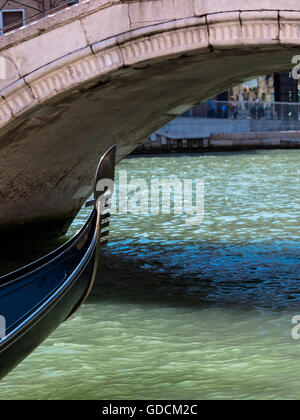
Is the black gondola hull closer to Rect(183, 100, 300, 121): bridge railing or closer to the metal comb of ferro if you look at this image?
the metal comb of ferro

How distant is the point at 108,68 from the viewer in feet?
15.1

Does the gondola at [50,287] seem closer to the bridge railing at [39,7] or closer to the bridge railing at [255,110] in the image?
the bridge railing at [39,7]

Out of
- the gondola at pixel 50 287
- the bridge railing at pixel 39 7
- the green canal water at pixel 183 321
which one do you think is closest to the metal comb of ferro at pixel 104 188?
the gondola at pixel 50 287

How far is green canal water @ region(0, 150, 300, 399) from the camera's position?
144 inches

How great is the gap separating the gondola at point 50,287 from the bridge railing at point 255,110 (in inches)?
661

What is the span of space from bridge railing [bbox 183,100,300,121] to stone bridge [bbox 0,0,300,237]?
14.0 m

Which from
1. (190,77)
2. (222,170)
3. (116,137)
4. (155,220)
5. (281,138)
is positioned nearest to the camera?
(190,77)

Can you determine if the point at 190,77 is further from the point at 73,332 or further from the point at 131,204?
the point at 131,204

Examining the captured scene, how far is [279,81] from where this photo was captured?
26000mm

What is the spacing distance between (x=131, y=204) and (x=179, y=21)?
5613mm

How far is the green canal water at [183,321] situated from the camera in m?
3.66

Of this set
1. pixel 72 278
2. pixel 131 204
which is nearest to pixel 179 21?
pixel 72 278

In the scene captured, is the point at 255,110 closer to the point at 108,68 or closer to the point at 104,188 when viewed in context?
the point at 108,68

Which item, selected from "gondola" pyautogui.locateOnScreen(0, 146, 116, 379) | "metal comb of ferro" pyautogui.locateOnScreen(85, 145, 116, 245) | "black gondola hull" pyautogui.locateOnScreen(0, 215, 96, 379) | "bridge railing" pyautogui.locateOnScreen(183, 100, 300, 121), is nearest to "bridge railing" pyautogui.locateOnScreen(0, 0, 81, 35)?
"metal comb of ferro" pyautogui.locateOnScreen(85, 145, 116, 245)
